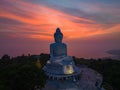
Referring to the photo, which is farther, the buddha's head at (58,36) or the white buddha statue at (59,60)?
the buddha's head at (58,36)

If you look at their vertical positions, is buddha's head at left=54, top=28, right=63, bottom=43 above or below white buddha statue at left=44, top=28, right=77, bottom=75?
above

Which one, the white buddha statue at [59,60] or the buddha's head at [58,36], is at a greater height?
the buddha's head at [58,36]

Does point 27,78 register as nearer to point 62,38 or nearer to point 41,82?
point 41,82

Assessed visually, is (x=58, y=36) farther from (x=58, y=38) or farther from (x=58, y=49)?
(x=58, y=49)

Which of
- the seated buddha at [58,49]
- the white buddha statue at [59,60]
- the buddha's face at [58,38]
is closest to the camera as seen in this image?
the white buddha statue at [59,60]

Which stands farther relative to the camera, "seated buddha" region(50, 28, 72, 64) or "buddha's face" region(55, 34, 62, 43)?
"buddha's face" region(55, 34, 62, 43)

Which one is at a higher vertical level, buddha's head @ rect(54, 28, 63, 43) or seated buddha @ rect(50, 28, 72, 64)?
buddha's head @ rect(54, 28, 63, 43)

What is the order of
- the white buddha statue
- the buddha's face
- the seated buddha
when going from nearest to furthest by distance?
the white buddha statue, the seated buddha, the buddha's face

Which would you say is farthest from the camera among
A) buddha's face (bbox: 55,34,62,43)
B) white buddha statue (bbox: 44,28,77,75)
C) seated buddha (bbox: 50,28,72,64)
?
buddha's face (bbox: 55,34,62,43)

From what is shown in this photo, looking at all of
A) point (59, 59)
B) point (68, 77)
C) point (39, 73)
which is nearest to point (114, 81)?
point (68, 77)

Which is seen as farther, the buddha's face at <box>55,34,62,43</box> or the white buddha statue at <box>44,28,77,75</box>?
the buddha's face at <box>55,34,62,43</box>

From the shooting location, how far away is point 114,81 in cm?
3553

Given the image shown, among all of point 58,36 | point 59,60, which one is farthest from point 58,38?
point 59,60

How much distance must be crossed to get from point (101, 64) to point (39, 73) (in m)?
23.2
